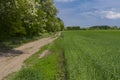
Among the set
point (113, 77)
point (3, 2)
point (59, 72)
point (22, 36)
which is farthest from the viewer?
point (22, 36)

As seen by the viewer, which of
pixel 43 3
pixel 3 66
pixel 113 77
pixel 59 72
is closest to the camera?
pixel 113 77

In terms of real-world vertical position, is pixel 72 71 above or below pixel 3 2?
below

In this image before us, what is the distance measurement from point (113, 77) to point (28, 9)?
85.4ft

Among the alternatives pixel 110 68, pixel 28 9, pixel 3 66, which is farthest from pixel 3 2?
pixel 110 68

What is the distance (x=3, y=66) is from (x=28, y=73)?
7.27m

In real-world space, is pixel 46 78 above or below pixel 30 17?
below

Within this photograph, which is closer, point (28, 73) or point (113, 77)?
point (113, 77)

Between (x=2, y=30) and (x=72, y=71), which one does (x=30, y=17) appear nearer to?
(x=2, y=30)

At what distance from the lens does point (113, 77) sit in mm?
16734

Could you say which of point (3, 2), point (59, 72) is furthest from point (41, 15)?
point (59, 72)

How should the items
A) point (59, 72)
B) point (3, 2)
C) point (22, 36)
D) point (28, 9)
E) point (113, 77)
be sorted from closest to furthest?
point (113, 77)
point (59, 72)
point (3, 2)
point (28, 9)
point (22, 36)

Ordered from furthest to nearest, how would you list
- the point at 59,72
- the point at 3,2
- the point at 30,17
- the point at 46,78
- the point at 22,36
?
1. the point at 22,36
2. the point at 30,17
3. the point at 3,2
4. the point at 59,72
5. the point at 46,78

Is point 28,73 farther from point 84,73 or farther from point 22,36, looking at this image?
point 22,36

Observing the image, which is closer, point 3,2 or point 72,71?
point 72,71
